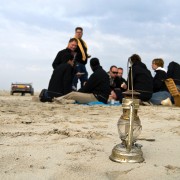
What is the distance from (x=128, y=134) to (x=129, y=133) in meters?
0.03

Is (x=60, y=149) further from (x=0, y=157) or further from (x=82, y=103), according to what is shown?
(x=82, y=103)

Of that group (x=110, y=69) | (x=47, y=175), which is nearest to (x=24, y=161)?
(x=47, y=175)

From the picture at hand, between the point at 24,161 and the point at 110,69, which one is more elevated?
the point at 110,69

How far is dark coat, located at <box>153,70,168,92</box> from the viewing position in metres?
7.65

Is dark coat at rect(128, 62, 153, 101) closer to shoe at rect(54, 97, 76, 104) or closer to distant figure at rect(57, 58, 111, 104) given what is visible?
distant figure at rect(57, 58, 111, 104)

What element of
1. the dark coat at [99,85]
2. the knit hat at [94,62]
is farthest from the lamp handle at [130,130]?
the knit hat at [94,62]

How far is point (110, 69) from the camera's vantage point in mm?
9320

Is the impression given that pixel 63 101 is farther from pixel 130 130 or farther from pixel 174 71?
pixel 130 130

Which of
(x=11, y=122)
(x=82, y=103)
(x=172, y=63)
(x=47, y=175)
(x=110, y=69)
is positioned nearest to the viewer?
(x=47, y=175)

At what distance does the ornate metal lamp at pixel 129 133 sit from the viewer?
2078mm

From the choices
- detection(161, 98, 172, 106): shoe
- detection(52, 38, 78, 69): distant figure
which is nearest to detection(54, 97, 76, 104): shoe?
detection(52, 38, 78, 69): distant figure

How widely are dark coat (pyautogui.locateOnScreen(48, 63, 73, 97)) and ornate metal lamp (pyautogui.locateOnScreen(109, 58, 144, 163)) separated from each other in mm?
5288

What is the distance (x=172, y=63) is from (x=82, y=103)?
2.61m

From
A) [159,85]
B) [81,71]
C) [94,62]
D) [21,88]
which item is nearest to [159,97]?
[159,85]
